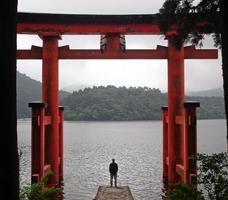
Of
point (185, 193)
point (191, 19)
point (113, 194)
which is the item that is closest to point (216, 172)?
point (185, 193)

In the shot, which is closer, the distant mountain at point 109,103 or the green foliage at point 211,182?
the green foliage at point 211,182

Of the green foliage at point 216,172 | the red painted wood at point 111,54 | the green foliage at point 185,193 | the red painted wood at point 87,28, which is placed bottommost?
the green foliage at point 185,193

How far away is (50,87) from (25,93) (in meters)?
127

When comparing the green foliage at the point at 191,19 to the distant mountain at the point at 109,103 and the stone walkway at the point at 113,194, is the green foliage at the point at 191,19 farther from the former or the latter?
the distant mountain at the point at 109,103

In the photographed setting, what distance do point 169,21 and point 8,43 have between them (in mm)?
3667

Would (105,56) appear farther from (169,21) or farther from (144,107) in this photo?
(144,107)

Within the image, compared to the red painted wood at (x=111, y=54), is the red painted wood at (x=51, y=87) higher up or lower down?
lower down

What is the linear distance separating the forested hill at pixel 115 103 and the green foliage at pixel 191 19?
11183 centimetres

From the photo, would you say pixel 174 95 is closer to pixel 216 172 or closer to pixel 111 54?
pixel 111 54

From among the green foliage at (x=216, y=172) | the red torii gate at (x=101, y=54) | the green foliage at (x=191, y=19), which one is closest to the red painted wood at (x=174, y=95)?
the red torii gate at (x=101, y=54)

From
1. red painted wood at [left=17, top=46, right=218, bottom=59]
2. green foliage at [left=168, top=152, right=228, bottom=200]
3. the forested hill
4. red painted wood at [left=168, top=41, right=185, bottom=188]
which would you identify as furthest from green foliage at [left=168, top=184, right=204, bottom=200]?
the forested hill

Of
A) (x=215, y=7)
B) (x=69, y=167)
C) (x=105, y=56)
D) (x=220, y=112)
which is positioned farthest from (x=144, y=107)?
(x=215, y=7)

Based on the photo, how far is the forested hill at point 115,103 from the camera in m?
122

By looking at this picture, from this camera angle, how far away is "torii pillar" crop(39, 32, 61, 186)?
45.1ft
